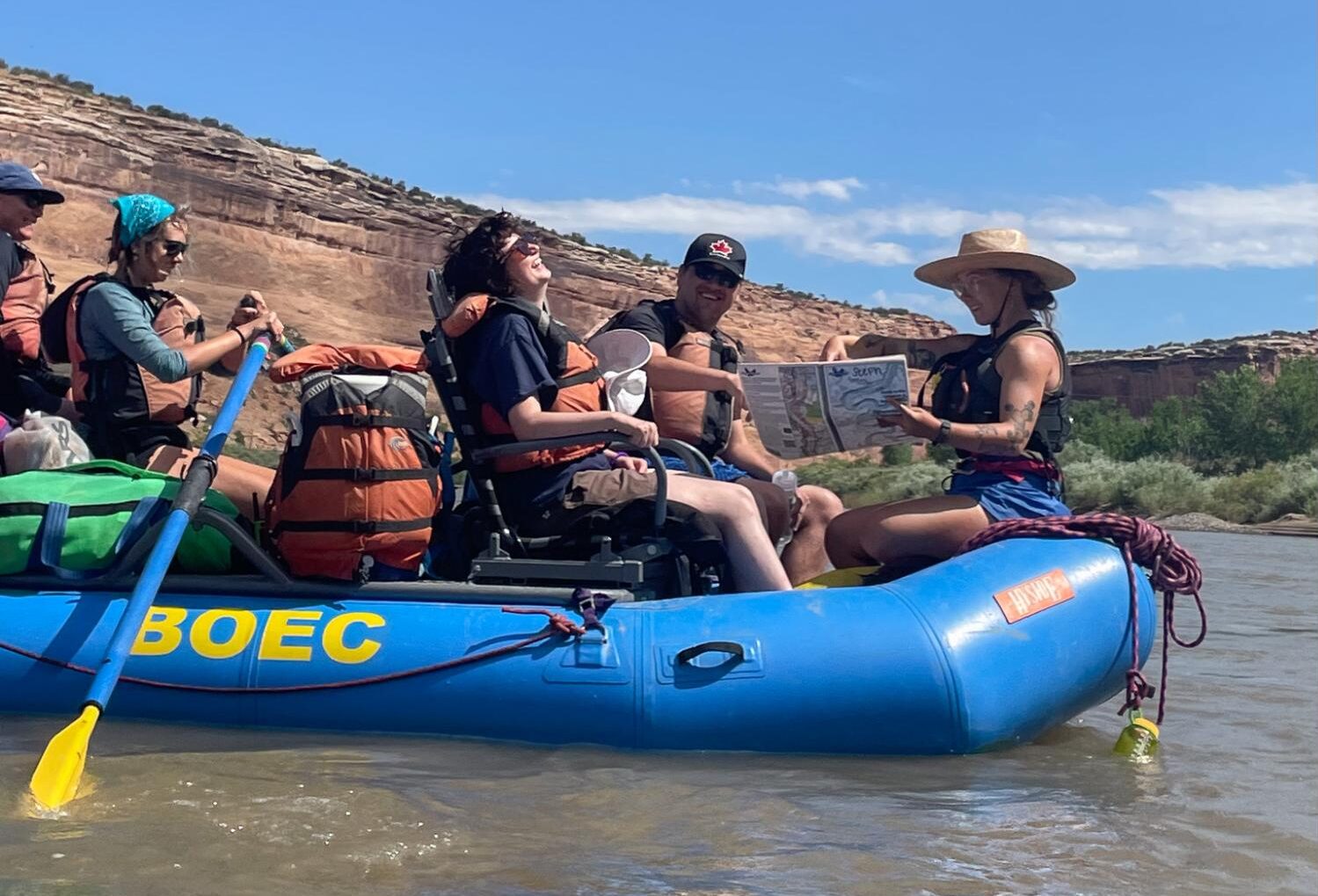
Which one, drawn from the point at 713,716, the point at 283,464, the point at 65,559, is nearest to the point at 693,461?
the point at 713,716

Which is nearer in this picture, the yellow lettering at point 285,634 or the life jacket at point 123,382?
the yellow lettering at point 285,634

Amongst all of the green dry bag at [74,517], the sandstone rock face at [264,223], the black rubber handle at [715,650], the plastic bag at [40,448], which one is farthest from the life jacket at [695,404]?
the sandstone rock face at [264,223]

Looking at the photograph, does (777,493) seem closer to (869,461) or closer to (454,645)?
(454,645)

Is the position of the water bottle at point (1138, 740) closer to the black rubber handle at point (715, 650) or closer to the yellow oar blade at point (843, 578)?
the yellow oar blade at point (843, 578)

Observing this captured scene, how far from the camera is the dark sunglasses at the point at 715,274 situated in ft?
17.9

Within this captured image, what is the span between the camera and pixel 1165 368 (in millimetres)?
64188

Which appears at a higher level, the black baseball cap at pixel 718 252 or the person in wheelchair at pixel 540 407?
the black baseball cap at pixel 718 252

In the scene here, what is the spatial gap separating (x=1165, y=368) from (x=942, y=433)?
6323 cm

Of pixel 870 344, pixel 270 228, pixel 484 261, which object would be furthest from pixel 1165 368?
pixel 484 261

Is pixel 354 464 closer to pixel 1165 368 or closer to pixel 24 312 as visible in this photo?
pixel 24 312

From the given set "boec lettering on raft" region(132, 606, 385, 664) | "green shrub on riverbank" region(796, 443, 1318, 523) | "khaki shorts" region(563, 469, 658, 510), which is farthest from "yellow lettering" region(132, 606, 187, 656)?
"green shrub on riverbank" region(796, 443, 1318, 523)

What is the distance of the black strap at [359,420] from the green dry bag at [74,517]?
0.64m

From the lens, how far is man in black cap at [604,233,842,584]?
17.8 ft

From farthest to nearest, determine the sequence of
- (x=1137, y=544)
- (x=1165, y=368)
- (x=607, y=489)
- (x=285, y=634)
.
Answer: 1. (x=1165, y=368)
2. (x=1137, y=544)
3. (x=607, y=489)
4. (x=285, y=634)
